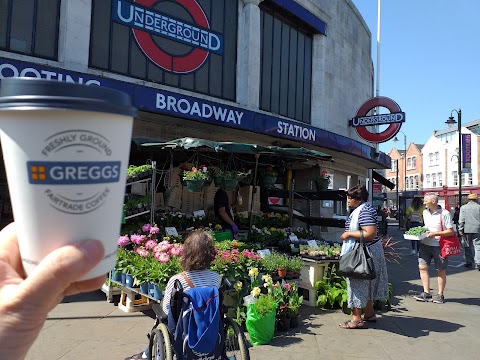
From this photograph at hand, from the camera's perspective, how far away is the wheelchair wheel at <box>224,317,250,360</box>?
311 centimetres

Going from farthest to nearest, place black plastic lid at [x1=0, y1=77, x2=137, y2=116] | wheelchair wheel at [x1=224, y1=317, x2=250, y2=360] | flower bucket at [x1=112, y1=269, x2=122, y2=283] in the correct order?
flower bucket at [x1=112, y1=269, x2=122, y2=283]
wheelchair wheel at [x1=224, y1=317, x2=250, y2=360]
black plastic lid at [x1=0, y1=77, x2=137, y2=116]

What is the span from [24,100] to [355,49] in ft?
60.6

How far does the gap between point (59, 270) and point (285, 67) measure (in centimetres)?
1342

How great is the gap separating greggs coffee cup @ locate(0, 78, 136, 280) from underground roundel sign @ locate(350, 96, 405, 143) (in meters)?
13.9

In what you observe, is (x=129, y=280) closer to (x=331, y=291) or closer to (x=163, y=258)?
(x=163, y=258)

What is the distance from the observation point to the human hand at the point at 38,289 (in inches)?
37.7

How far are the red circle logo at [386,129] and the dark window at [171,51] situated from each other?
638cm

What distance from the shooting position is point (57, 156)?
0.93m

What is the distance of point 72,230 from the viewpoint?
98 cm

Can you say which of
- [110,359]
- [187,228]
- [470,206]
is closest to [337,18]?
[470,206]

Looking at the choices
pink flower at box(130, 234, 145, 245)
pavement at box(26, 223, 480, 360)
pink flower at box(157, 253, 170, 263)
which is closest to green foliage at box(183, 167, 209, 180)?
pink flower at box(130, 234, 145, 245)

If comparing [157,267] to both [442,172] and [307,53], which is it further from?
[442,172]

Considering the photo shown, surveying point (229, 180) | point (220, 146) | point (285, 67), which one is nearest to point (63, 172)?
point (220, 146)

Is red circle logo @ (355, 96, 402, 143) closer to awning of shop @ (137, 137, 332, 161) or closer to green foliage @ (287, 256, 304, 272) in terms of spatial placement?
awning of shop @ (137, 137, 332, 161)
